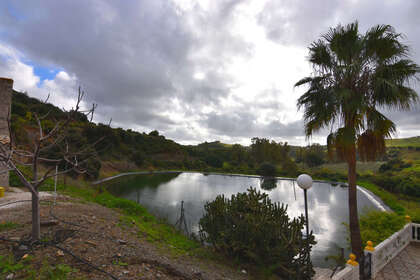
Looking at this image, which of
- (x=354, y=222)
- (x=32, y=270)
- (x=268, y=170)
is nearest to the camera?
(x=32, y=270)

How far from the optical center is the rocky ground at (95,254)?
276 centimetres

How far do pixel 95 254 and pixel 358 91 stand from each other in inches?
252

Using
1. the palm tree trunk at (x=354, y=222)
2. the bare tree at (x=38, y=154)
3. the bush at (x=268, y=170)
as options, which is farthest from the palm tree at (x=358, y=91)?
the bush at (x=268, y=170)

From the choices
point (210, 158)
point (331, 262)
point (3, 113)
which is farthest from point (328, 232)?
point (210, 158)

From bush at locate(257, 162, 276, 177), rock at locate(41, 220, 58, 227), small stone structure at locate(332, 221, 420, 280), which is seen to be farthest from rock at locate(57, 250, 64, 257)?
bush at locate(257, 162, 276, 177)

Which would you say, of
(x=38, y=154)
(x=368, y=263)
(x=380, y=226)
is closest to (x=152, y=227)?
(x=38, y=154)

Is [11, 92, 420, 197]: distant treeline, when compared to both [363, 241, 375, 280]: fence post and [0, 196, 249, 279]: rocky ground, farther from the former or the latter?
[363, 241, 375, 280]: fence post

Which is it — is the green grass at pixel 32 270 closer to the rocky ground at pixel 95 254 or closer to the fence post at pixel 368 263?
the rocky ground at pixel 95 254

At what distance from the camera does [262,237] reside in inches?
156

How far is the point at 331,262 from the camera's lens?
5793mm

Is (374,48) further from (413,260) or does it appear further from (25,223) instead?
(25,223)

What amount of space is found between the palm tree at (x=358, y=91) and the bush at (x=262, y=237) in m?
2.03

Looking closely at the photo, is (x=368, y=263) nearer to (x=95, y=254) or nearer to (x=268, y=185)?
(x=95, y=254)

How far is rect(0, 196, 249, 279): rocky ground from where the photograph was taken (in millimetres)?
2758
